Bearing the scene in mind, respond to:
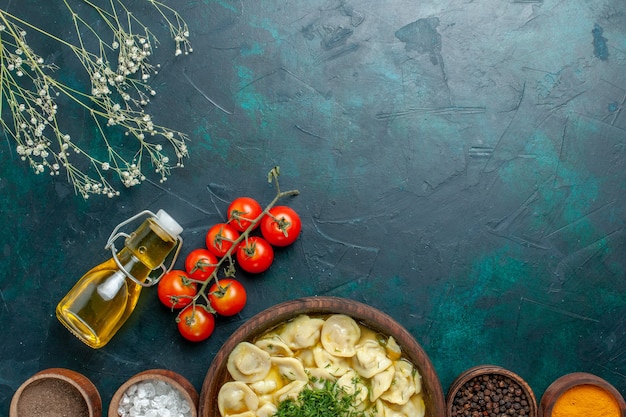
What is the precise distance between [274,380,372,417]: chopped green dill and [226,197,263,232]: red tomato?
71 cm

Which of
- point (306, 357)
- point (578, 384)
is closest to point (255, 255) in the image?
point (306, 357)

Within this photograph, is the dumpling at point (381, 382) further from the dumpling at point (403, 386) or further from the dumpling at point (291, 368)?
the dumpling at point (291, 368)

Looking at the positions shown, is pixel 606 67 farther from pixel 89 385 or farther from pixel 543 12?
pixel 89 385

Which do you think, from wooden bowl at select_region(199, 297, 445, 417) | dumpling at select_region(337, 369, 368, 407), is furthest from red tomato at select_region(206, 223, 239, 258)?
dumpling at select_region(337, 369, 368, 407)

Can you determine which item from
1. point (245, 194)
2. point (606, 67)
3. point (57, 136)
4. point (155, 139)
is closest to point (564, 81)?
point (606, 67)

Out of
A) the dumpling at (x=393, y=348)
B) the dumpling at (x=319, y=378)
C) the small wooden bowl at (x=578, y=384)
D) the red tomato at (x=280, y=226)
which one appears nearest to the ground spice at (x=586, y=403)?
the small wooden bowl at (x=578, y=384)

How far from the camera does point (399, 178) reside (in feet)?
9.48

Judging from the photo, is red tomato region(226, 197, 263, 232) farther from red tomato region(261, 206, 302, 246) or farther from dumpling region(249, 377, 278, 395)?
dumpling region(249, 377, 278, 395)

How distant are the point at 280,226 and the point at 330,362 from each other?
58 cm

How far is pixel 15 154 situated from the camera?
2.90 metres

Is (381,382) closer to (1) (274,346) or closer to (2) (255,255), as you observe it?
(1) (274,346)

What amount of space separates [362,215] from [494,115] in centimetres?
72

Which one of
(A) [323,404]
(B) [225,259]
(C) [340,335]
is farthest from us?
(B) [225,259]

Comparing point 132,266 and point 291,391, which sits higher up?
point 132,266
